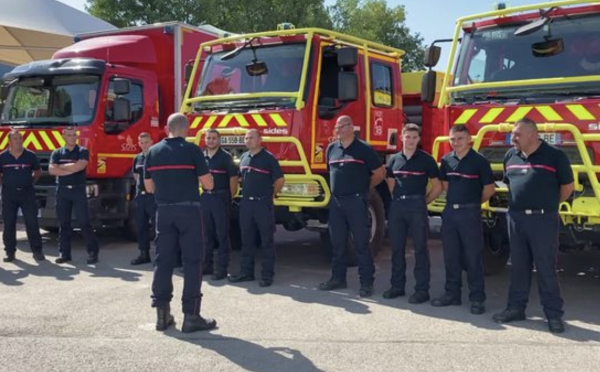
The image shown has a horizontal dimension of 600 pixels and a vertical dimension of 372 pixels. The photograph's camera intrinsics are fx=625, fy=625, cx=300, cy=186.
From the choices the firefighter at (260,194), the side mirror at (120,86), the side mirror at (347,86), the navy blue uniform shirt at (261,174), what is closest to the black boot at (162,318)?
the firefighter at (260,194)

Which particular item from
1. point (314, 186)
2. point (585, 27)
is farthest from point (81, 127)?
point (585, 27)

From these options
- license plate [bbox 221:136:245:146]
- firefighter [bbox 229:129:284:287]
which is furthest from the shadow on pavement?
license plate [bbox 221:136:245:146]

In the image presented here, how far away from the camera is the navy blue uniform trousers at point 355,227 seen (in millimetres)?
6223

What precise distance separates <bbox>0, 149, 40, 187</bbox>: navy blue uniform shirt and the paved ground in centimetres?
137

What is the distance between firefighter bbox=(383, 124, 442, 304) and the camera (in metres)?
5.93

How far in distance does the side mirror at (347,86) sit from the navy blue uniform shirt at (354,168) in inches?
32.2

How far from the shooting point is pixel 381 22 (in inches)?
1448

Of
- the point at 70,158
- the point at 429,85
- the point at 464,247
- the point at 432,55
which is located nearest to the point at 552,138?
the point at 464,247

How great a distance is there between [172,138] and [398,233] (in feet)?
7.80

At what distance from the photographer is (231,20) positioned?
23141 mm

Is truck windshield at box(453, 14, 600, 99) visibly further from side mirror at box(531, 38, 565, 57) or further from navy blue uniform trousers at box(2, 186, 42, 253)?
navy blue uniform trousers at box(2, 186, 42, 253)

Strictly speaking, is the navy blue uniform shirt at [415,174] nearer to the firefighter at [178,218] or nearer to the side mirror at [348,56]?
the side mirror at [348,56]

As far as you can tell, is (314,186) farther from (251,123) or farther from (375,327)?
(375,327)

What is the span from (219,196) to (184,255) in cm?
185
